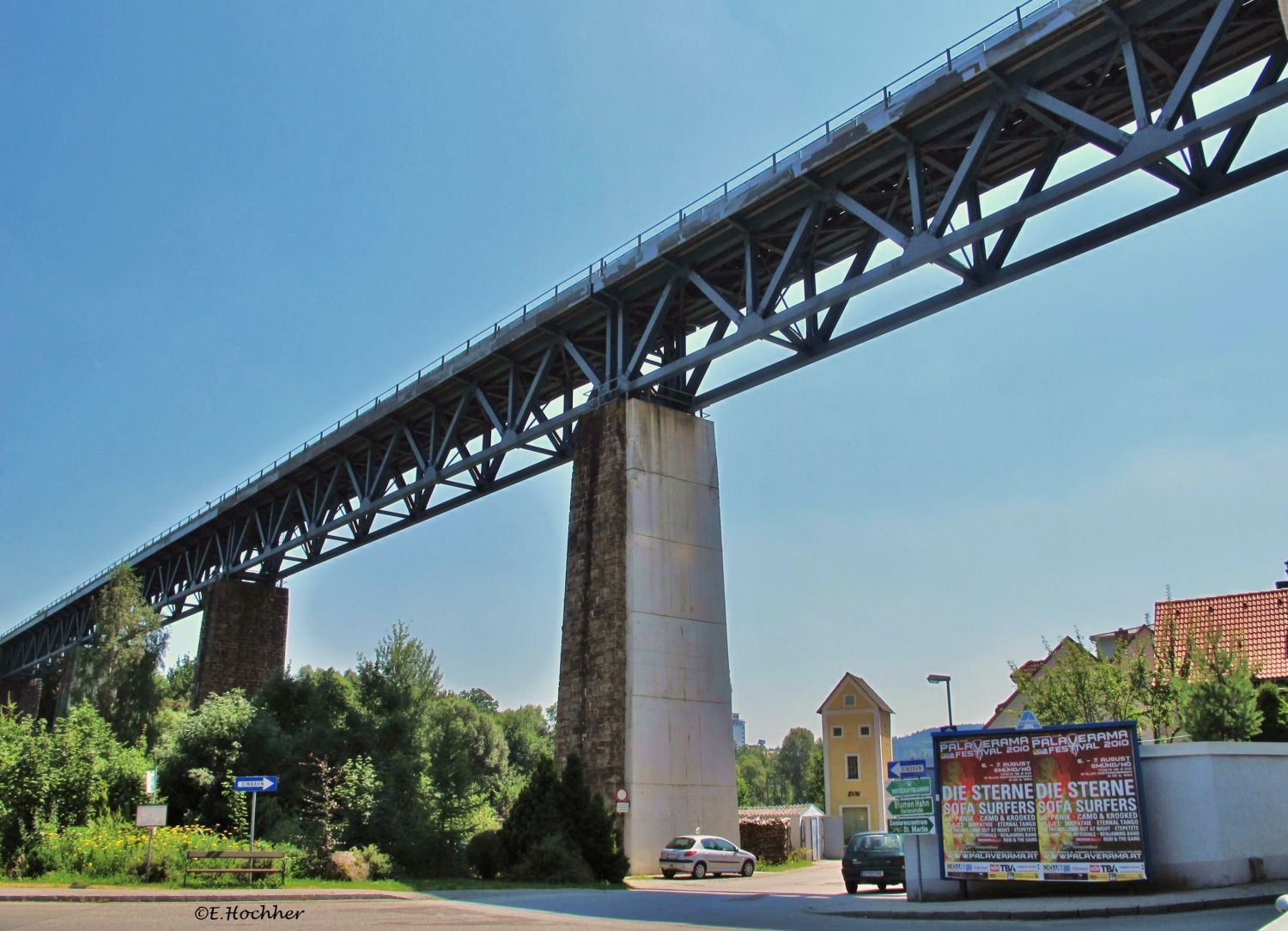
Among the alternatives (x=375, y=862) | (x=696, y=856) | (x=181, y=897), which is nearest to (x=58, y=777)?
(x=375, y=862)

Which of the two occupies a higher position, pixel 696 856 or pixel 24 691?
pixel 24 691

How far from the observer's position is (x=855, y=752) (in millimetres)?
61031

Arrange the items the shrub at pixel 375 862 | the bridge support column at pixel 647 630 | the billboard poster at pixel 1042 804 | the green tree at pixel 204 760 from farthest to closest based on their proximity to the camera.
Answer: the green tree at pixel 204 760
the bridge support column at pixel 647 630
the shrub at pixel 375 862
the billboard poster at pixel 1042 804

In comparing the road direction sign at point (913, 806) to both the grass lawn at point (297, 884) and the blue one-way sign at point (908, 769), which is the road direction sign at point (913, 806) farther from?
the grass lawn at point (297, 884)

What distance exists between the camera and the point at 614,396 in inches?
1145

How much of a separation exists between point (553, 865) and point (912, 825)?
9.00 metres

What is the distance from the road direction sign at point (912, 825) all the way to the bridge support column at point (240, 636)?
126 ft

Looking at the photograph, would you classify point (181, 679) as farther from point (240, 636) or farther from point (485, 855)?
point (485, 855)

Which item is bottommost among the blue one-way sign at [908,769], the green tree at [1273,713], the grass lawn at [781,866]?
the grass lawn at [781,866]

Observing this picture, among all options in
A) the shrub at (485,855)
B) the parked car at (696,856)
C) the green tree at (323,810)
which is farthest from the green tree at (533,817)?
the green tree at (323,810)

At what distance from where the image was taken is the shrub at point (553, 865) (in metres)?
23.1

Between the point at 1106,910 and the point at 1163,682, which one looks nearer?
the point at 1106,910

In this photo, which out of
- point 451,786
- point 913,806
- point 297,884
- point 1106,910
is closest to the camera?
point 1106,910

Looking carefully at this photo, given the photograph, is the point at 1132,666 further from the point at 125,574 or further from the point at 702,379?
the point at 125,574
